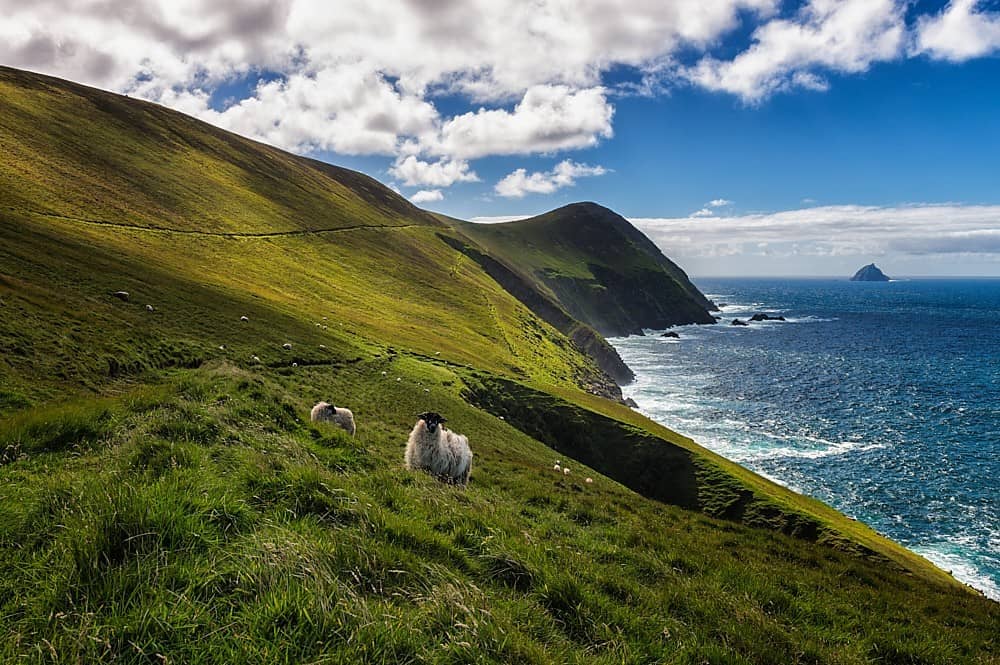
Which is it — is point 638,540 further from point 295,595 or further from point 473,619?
point 295,595

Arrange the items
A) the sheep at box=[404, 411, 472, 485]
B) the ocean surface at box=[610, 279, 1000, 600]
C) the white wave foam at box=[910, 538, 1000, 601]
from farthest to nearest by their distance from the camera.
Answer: the ocean surface at box=[610, 279, 1000, 600]
the white wave foam at box=[910, 538, 1000, 601]
the sheep at box=[404, 411, 472, 485]

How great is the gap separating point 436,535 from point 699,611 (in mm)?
4766

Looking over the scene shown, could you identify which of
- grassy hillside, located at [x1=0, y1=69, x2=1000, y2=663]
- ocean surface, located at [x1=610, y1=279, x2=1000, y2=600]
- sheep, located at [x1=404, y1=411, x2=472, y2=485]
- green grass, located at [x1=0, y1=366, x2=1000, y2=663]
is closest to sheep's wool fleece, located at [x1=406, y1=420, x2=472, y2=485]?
sheep, located at [x1=404, y1=411, x2=472, y2=485]

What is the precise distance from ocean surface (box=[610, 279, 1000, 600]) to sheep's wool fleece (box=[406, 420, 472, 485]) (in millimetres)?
41149

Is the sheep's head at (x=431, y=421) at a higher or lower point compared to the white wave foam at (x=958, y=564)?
higher

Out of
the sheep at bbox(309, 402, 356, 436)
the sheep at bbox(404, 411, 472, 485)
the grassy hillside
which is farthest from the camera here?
the sheep at bbox(309, 402, 356, 436)

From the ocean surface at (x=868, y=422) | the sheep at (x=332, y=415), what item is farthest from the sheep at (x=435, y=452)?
the ocean surface at (x=868, y=422)

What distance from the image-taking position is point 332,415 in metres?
21.1

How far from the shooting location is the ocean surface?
4594cm

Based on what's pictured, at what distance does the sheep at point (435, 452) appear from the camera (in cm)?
1722

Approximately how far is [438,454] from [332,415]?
20.8 ft

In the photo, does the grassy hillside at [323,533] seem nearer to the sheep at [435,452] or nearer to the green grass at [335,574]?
the green grass at [335,574]

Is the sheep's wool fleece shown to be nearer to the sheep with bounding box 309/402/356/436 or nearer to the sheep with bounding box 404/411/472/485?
the sheep with bounding box 404/411/472/485

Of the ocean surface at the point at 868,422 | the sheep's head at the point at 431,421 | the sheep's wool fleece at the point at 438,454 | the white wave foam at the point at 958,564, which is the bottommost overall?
the white wave foam at the point at 958,564
